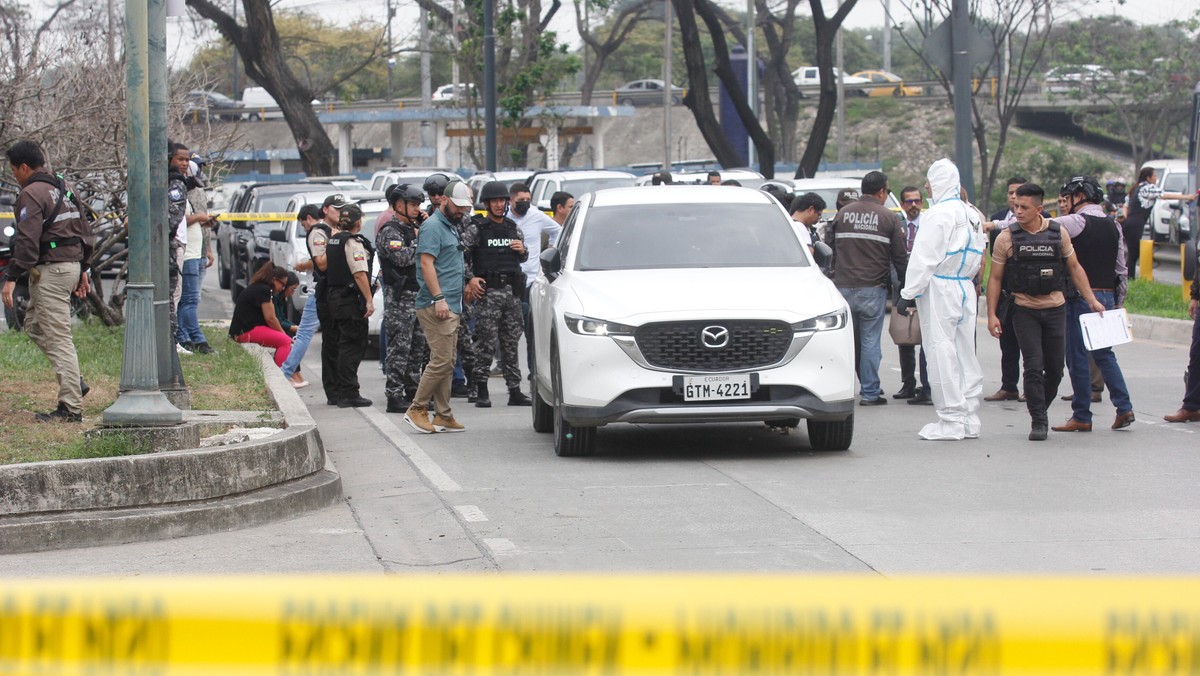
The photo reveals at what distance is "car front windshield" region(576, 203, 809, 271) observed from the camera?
420 inches

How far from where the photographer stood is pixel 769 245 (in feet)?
35.7

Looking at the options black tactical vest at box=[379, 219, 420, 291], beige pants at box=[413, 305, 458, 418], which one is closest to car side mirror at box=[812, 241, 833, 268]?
beige pants at box=[413, 305, 458, 418]

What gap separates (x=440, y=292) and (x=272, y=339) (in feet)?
15.6

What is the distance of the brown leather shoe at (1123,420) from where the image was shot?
11.1 meters

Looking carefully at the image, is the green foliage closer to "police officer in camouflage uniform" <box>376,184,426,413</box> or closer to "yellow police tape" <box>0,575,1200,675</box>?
"police officer in camouflage uniform" <box>376,184,426,413</box>

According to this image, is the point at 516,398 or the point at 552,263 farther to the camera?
the point at 516,398

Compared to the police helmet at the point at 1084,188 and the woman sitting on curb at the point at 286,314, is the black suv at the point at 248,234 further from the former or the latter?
the police helmet at the point at 1084,188

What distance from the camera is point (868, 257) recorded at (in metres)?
12.7

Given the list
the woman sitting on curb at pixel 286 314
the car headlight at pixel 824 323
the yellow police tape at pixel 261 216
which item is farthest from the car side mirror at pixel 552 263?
the yellow police tape at pixel 261 216

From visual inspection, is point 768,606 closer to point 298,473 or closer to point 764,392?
point 298,473

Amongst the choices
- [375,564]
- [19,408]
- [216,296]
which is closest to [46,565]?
[375,564]

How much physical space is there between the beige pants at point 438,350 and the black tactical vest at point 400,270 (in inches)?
43.6

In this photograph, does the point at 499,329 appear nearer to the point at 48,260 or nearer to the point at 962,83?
the point at 48,260

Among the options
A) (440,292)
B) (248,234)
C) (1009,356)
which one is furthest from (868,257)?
(248,234)
